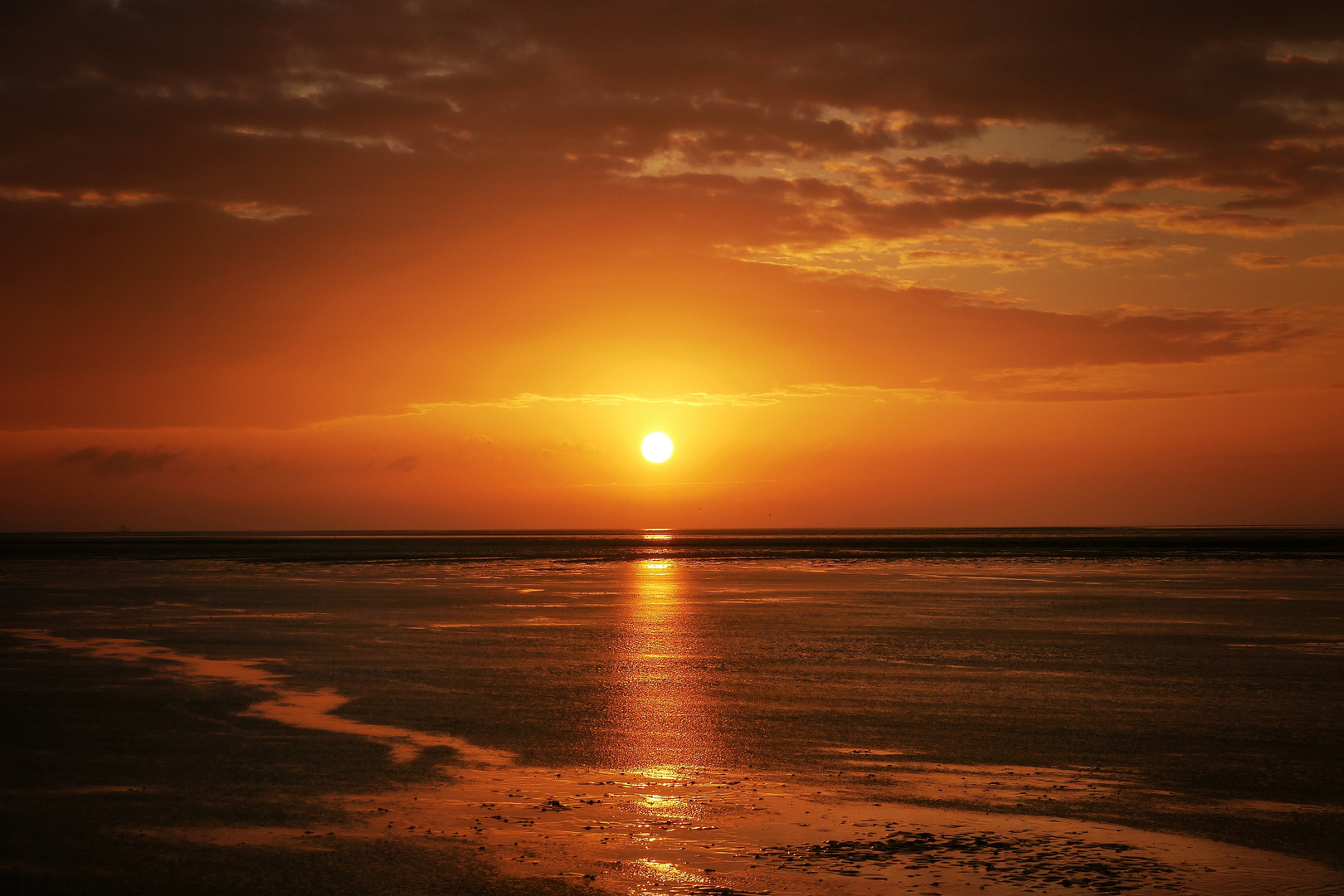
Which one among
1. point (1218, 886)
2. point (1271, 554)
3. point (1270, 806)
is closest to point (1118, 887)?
point (1218, 886)

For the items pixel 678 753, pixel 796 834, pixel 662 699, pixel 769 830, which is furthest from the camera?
pixel 662 699

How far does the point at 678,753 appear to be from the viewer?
1215 centimetres

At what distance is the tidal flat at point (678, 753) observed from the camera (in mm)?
8242

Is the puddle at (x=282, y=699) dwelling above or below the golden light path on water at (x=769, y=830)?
below

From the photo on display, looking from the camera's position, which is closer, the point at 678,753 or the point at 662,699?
the point at 678,753

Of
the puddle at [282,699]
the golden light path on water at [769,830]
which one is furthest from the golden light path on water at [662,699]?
the puddle at [282,699]

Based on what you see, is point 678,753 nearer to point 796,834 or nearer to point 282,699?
point 796,834

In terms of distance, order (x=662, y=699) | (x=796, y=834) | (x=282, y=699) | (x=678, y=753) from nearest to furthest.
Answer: (x=796, y=834)
(x=678, y=753)
(x=662, y=699)
(x=282, y=699)

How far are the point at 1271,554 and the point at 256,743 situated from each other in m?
70.4

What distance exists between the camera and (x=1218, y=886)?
7.68 meters

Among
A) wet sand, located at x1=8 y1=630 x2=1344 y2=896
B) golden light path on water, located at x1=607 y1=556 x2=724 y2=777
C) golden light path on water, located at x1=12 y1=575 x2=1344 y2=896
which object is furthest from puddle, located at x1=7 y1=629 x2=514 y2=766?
golden light path on water, located at x1=607 y1=556 x2=724 y2=777

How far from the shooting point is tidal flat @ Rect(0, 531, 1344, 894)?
8242 millimetres

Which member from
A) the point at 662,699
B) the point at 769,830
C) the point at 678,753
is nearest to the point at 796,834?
the point at 769,830

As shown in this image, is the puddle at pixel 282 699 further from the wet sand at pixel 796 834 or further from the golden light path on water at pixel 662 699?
the golden light path on water at pixel 662 699
